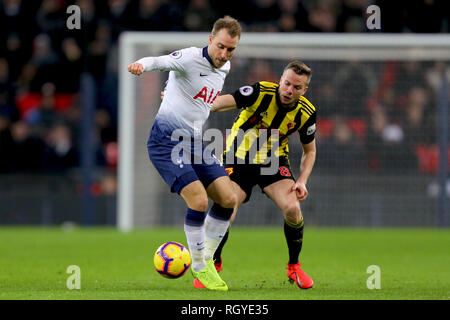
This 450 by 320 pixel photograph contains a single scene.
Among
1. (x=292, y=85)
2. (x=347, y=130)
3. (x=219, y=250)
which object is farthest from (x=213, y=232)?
(x=347, y=130)

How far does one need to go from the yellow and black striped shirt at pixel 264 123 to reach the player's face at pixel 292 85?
0.64ft

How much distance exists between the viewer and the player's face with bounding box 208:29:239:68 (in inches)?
259

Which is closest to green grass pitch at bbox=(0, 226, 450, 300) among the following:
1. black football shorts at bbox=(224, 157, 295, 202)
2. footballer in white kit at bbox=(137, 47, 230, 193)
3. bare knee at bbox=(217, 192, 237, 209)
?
bare knee at bbox=(217, 192, 237, 209)

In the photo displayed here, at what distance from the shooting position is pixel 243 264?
9.01 m

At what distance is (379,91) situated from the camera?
14539mm

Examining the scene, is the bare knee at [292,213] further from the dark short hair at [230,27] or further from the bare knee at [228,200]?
the dark short hair at [230,27]

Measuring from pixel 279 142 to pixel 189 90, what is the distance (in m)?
1.13

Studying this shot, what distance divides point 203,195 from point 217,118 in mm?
7693

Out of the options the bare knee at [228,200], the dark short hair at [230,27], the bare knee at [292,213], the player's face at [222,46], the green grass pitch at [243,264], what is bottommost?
the green grass pitch at [243,264]

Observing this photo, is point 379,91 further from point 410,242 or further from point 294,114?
point 294,114

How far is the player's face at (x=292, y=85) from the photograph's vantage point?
6.99 m

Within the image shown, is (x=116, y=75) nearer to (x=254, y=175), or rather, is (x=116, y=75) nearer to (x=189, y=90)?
(x=254, y=175)

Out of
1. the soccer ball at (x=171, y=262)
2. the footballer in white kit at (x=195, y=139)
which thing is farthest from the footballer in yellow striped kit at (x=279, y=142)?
the soccer ball at (x=171, y=262)
